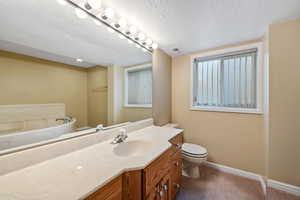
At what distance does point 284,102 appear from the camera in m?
1.32

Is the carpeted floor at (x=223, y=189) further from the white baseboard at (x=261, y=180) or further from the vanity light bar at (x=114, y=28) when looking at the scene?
the vanity light bar at (x=114, y=28)

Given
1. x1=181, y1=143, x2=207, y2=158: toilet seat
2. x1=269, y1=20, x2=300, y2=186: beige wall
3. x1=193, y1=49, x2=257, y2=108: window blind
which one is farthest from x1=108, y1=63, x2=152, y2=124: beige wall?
x1=269, y1=20, x2=300, y2=186: beige wall

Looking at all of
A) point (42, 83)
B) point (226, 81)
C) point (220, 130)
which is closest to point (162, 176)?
point (42, 83)

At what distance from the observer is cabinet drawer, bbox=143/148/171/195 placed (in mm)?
792

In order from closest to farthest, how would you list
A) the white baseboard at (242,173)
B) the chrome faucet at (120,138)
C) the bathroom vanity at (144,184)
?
the bathroom vanity at (144,184), the chrome faucet at (120,138), the white baseboard at (242,173)

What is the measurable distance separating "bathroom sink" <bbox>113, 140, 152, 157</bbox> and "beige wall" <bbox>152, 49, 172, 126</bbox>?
70cm

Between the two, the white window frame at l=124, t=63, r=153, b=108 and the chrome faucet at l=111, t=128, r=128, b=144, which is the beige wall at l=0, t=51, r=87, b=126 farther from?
the white window frame at l=124, t=63, r=153, b=108

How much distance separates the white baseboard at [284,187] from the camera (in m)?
1.31

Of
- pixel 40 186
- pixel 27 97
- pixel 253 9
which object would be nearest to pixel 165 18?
pixel 253 9

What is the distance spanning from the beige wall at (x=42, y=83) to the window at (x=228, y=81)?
1839 mm

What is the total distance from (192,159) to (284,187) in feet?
3.42

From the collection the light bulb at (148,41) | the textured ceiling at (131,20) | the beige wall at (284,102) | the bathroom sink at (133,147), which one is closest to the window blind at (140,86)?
the textured ceiling at (131,20)

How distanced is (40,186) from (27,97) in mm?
658

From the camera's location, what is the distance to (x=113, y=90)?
4.71ft
